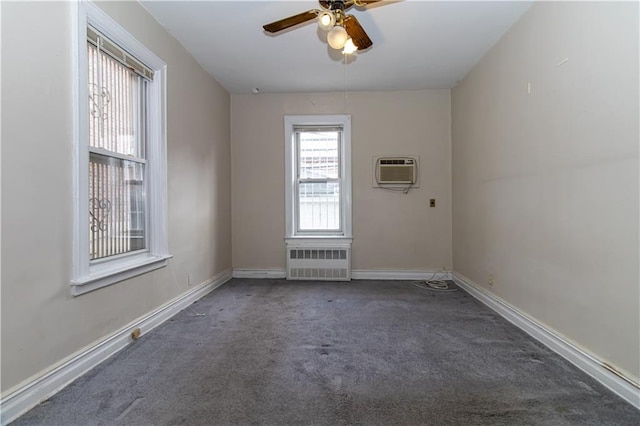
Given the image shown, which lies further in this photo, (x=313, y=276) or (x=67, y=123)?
(x=313, y=276)

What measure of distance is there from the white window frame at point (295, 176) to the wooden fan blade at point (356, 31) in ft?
5.86

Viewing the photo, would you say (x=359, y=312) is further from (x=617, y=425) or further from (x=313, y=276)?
(x=617, y=425)

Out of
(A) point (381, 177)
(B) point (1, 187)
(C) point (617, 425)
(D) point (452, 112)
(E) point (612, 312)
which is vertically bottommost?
(C) point (617, 425)

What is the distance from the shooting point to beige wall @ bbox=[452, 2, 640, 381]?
1.61 m

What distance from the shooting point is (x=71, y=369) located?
175 cm

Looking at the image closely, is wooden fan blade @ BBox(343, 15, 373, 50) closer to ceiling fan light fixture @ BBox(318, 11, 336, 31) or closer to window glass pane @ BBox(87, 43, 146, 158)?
ceiling fan light fixture @ BBox(318, 11, 336, 31)

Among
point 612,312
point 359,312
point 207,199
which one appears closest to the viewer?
point 612,312

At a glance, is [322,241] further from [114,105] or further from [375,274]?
[114,105]

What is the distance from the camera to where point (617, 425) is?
4.61 ft

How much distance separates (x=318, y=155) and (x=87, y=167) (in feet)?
9.72

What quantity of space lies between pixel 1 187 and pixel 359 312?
2.59 meters

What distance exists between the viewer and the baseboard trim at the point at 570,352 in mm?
1585

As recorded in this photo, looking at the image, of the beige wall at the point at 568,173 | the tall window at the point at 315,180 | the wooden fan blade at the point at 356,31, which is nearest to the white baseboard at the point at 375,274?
the tall window at the point at 315,180

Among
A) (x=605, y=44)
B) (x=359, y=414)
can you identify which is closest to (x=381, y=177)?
(x=605, y=44)
